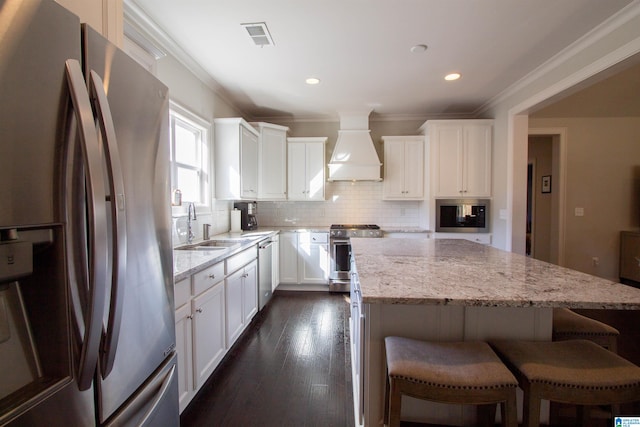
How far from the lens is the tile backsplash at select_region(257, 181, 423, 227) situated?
4570 mm

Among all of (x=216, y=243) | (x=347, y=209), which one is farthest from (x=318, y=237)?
(x=216, y=243)

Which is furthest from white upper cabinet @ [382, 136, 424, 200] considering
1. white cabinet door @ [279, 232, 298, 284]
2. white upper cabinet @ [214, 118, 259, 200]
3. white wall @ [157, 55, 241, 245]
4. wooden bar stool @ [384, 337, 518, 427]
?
wooden bar stool @ [384, 337, 518, 427]

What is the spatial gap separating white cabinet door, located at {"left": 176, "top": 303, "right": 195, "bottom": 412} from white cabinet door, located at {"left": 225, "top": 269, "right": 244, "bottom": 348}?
0.56m

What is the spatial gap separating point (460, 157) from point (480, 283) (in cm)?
322

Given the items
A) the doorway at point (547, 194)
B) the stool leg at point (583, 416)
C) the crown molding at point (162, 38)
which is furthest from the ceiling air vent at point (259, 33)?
the doorway at point (547, 194)

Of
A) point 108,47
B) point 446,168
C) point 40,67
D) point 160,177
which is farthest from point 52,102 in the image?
point 446,168

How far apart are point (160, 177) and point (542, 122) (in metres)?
5.44

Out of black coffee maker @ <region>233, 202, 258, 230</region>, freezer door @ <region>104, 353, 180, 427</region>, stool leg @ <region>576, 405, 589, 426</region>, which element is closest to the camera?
freezer door @ <region>104, 353, 180, 427</region>

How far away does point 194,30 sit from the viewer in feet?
7.33

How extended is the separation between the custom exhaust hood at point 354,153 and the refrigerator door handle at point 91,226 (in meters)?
3.64

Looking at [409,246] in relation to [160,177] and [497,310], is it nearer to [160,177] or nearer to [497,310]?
[497,310]

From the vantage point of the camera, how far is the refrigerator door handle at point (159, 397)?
916 mm

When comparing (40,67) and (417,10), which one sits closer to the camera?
(40,67)

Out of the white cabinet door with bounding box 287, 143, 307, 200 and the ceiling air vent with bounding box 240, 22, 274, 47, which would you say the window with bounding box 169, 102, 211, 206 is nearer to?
the ceiling air vent with bounding box 240, 22, 274, 47
